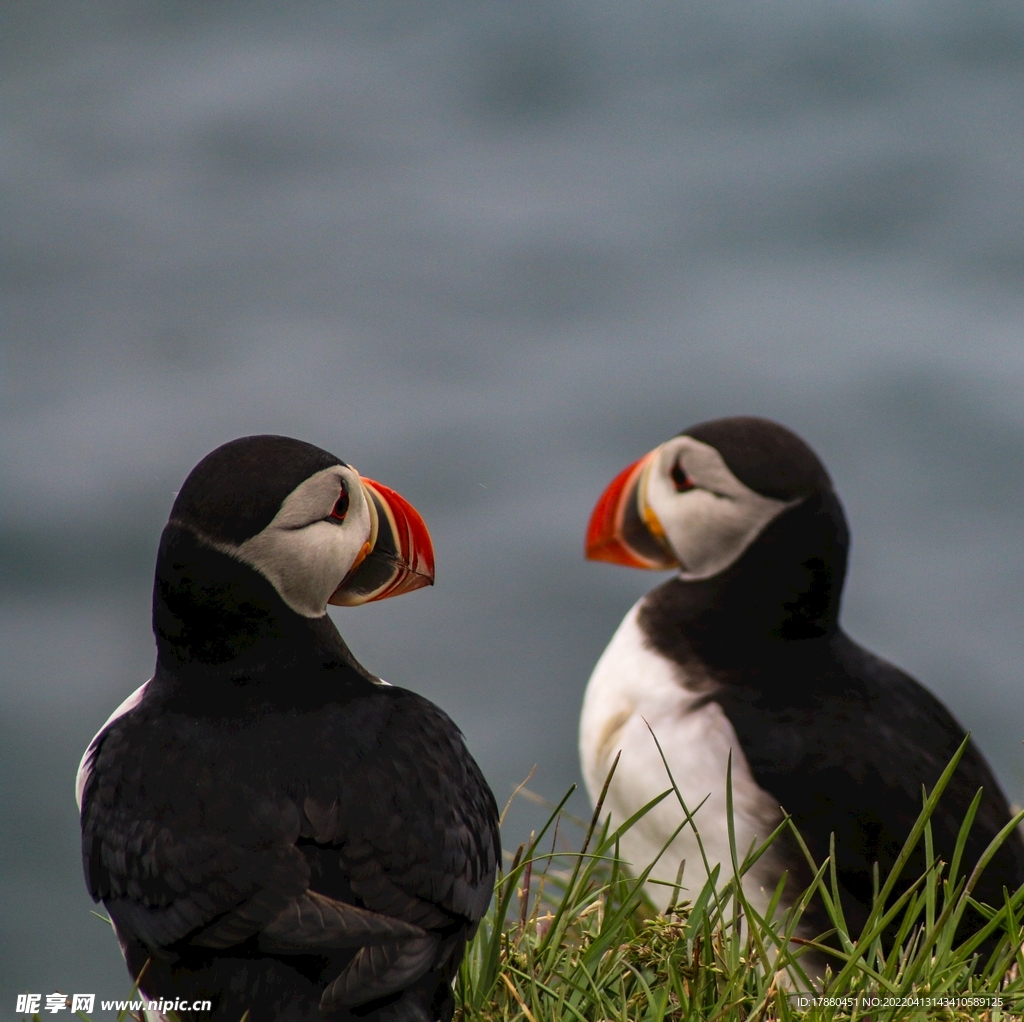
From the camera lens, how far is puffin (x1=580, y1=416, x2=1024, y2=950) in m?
3.83

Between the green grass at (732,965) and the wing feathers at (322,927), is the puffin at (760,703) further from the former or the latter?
the wing feathers at (322,927)

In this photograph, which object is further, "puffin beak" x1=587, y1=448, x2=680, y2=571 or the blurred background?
the blurred background

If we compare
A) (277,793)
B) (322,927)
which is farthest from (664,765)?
(322,927)

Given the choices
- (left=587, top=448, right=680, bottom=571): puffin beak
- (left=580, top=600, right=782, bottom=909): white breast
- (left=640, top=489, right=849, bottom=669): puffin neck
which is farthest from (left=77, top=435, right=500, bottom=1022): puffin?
(left=587, top=448, right=680, bottom=571): puffin beak

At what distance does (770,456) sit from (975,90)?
1011 cm

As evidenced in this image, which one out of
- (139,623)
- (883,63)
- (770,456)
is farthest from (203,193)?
(770,456)

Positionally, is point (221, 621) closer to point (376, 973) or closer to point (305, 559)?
point (305, 559)

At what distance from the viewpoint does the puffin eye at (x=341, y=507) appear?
283 centimetres

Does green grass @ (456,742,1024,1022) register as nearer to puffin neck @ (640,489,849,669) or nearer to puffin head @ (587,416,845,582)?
puffin neck @ (640,489,849,669)

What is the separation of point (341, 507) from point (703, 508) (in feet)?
5.93

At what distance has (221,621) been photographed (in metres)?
2.71

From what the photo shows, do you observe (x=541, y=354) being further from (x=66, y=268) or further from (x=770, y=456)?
(x=770, y=456)

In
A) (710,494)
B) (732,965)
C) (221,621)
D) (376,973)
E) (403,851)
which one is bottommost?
(732,965)

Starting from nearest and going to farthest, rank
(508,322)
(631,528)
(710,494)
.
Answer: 1. (710,494)
2. (631,528)
3. (508,322)
